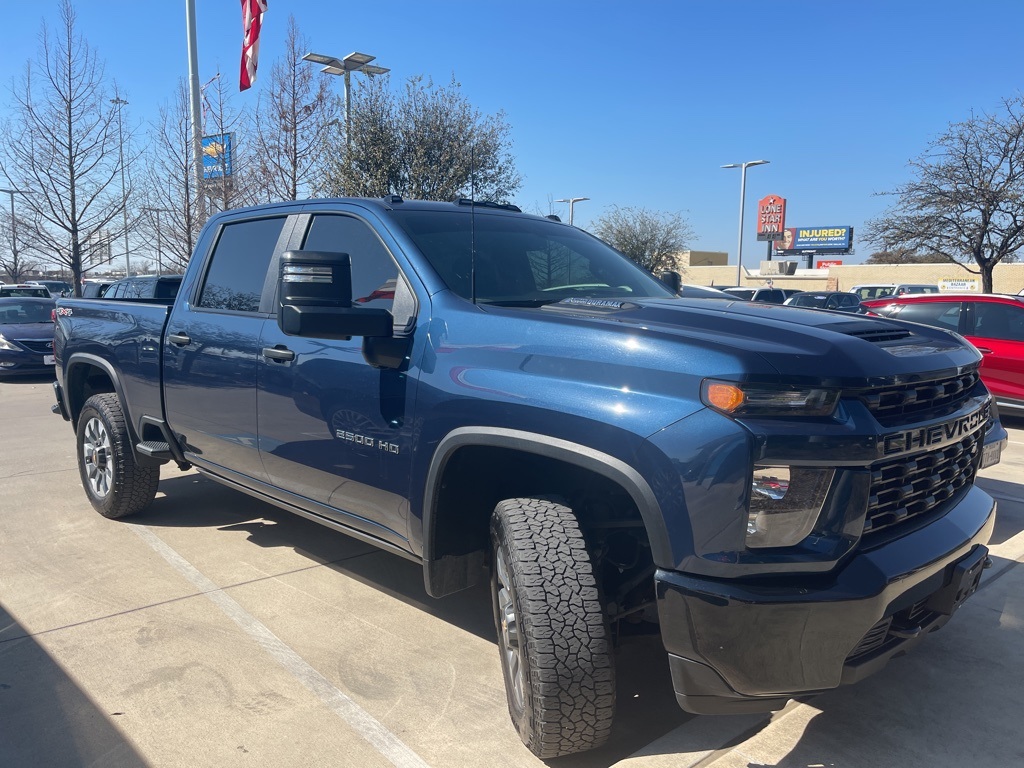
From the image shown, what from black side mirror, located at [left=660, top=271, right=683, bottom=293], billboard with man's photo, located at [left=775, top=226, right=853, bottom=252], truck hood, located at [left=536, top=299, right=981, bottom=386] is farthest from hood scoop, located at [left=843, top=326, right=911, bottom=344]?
billboard with man's photo, located at [left=775, top=226, right=853, bottom=252]

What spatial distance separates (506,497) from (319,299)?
1.04 meters

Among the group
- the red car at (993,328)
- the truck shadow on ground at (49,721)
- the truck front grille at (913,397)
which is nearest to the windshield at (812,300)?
the red car at (993,328)

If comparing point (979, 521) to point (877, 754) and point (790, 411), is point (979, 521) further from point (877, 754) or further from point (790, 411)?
point (790, 411)

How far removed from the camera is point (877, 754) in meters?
2.71

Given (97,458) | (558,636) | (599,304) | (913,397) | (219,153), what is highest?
(219,153)

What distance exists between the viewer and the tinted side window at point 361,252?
132 inches

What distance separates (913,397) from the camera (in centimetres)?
244

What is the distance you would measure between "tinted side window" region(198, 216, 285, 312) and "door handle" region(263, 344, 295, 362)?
1.29ft

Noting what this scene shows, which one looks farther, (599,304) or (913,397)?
(599,304)

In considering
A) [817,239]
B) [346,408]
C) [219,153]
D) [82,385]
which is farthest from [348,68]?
[817,239]

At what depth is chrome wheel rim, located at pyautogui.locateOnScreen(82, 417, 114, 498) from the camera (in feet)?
17.3

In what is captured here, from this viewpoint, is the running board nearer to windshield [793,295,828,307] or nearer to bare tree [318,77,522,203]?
bare tree [318,77,522,203]

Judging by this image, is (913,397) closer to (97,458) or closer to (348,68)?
(97,458)

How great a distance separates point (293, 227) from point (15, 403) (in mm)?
9066
